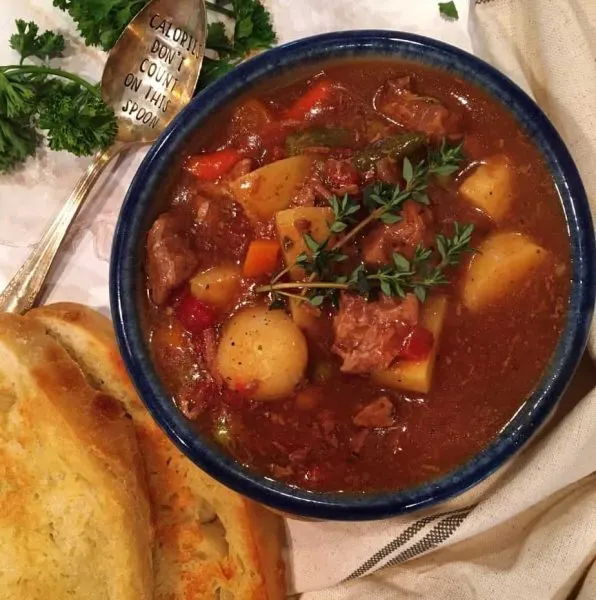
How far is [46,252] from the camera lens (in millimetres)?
3213

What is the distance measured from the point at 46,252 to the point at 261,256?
1.12 m

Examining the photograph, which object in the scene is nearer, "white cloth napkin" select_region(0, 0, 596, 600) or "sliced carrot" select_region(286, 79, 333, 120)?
"sliced carrot" select_region(286, 79, 333, 120)

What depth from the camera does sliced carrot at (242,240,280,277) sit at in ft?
8.58

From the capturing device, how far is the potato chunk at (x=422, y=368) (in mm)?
2559

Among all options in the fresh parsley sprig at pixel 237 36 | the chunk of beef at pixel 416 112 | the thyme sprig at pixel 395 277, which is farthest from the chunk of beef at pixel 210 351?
the fresh parsley sprig at pixel 237 36

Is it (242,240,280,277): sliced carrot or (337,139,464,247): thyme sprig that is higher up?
(337,139,464,247): thyme sprig

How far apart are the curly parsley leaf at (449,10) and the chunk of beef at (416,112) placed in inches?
26.8

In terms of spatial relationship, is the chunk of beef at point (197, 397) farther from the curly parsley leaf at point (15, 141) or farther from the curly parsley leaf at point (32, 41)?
the curly parsley leaf at point (32, 41)

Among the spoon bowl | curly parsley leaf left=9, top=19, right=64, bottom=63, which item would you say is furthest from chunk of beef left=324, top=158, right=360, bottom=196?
curly parsley leaf left=9, top=19, right=64, bottom=63

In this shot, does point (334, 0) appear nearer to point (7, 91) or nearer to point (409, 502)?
point (7, 91)

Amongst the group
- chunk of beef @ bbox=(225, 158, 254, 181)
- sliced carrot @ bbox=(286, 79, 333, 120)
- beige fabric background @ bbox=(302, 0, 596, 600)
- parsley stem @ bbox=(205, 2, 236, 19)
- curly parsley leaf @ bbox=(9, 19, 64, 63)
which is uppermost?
curly parsley leaf @ bbox=(9, 19, 64, 63)

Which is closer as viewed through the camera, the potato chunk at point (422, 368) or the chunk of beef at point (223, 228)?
the potato chunk at point (422, 368)

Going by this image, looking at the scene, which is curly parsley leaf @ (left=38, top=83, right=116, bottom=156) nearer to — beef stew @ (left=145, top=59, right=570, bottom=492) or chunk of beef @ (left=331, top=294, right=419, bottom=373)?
beef stew @ (left=145, top=59, right=570, bottom=492)

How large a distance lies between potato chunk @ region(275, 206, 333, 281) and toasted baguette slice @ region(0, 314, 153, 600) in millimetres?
997
